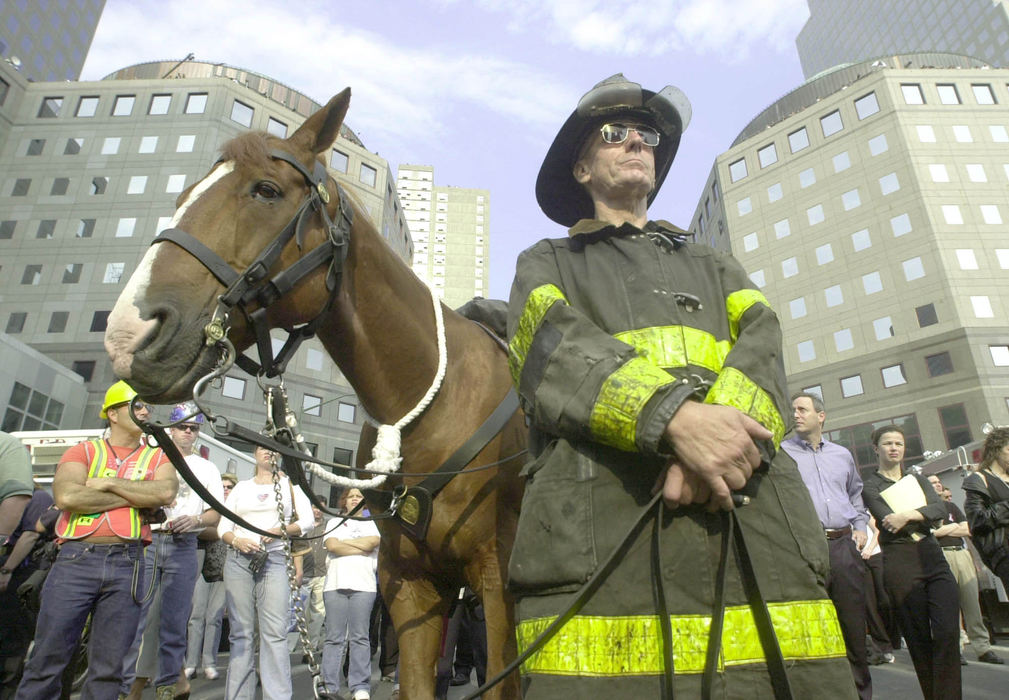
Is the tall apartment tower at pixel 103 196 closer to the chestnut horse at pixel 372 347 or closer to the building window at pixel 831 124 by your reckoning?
the building window at pixel 831 124

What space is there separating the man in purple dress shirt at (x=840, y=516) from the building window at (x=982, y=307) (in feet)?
131

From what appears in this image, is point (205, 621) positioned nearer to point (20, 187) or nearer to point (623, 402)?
point (623, 402)

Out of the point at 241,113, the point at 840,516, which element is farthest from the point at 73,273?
the point at 840,516

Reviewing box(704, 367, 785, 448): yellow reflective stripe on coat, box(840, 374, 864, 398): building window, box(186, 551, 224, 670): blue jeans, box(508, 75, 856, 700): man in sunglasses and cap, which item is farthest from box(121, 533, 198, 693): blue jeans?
box(840, 374, 864, 398): building window

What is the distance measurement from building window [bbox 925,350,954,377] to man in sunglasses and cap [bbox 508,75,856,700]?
142ft

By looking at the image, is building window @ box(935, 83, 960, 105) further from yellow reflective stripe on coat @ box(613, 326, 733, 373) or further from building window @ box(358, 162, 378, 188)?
yellow reflective stripe on coat @ box(613, 326, 733, 373)

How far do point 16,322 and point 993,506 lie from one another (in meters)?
48.9

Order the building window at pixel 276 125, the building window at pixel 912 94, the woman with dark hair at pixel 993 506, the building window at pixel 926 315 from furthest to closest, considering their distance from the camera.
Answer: the building window at pixel 276 125, the building window at pixel 912 94, the building window at pixel 926 315, the woman with dark hair at pixel 993 506

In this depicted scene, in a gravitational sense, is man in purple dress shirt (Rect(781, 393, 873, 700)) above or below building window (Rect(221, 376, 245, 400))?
below

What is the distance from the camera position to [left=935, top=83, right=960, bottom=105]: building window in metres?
44.8

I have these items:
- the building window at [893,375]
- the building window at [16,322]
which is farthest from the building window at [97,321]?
the building window at [893,375]

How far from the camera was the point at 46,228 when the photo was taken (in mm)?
43438

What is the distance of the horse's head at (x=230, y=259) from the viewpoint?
2.22 metres

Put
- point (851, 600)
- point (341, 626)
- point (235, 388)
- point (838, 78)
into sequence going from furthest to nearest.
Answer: point (838, 78) < point (235, 388) < point (341, 626) < point (851, 600)
